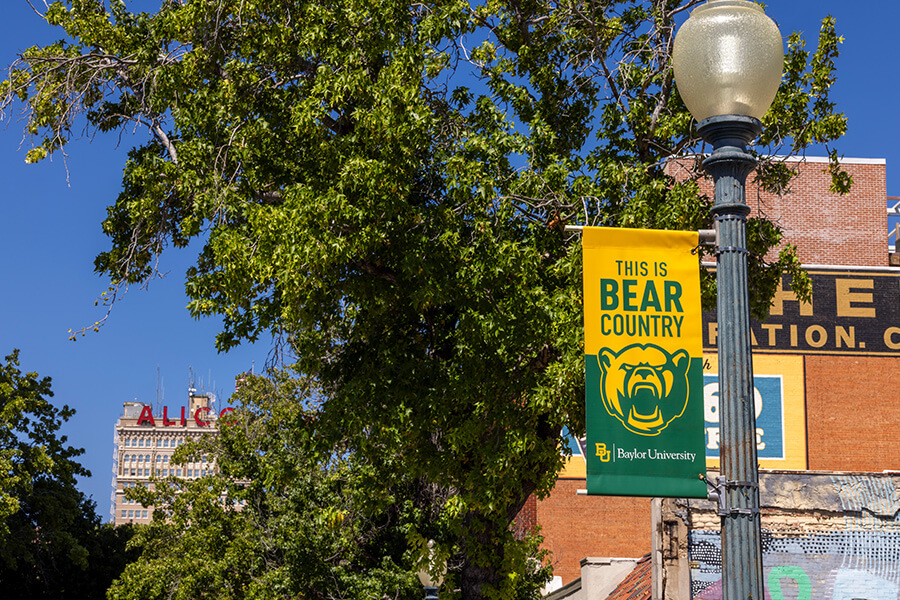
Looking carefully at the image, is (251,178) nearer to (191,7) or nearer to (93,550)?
(191,7)

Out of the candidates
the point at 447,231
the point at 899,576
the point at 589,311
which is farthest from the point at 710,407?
the point at 589,311

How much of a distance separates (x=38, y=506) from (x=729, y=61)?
107 feet

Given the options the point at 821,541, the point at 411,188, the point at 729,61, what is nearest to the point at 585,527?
the point at 821,541

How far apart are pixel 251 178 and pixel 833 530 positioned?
1037cm

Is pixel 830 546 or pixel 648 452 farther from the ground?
pixel 648 452

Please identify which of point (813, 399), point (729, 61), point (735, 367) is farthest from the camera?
point (813, 399)

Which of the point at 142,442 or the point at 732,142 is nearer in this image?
the point at 732,142

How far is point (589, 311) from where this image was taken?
18.7ft

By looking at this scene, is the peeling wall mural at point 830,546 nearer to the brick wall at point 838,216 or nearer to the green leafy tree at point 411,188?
the green leafy tree at point 411,188

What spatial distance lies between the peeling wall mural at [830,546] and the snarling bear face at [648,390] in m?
11.7

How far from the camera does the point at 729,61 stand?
5445mm

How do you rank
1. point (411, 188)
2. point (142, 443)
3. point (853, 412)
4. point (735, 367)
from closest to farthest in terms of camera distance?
point (735, 367) < point (411, 188) < point (853, 412) < point (142, 443)

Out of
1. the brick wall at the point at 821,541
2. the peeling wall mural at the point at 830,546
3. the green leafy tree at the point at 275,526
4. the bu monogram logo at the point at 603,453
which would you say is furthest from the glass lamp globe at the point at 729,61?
the peeling wall mural at the point at 830,546

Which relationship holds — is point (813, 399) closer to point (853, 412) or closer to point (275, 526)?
point (853, 412)
